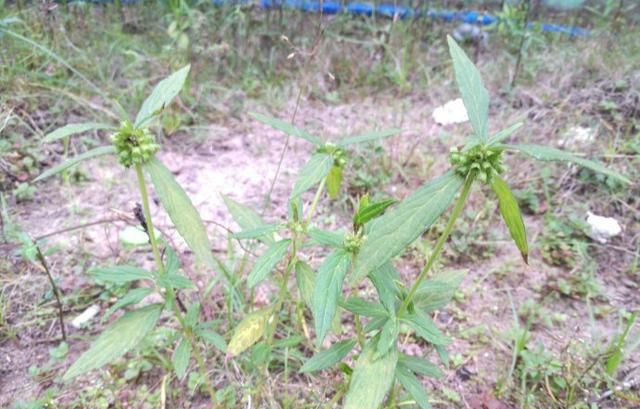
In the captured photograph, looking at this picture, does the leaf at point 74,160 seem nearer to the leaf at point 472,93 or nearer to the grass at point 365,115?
the grass at point 365,115

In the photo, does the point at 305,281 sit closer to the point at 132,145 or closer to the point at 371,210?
the point at 371,210

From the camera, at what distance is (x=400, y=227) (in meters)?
0.72

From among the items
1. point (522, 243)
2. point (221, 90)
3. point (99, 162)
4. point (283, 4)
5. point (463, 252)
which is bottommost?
point (463, 252)

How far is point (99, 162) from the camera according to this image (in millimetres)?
2404

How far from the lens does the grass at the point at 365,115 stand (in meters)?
1.55

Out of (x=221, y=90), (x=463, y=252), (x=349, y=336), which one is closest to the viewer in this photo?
(x=349, y=336)

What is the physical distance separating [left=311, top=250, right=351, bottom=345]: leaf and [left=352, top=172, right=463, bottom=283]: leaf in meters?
0.16

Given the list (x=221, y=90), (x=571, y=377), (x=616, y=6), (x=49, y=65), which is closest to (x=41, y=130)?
(x=49, y=65)

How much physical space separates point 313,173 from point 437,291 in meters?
0.41

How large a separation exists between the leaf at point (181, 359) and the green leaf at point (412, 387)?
1.65ft

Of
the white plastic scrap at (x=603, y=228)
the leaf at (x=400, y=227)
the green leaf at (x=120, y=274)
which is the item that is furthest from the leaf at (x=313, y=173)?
the white plastic scrap at (x=603, y=228)

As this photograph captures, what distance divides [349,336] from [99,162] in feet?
5.20

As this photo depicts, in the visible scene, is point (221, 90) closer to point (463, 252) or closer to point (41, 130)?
point (41, 130)

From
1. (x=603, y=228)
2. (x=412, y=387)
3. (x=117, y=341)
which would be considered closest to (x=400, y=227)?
(x=412, y=387)
